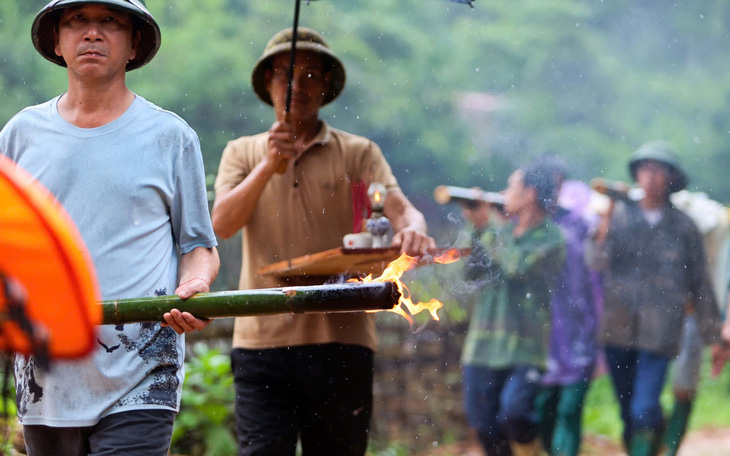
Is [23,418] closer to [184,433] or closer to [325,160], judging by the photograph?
[325,160]

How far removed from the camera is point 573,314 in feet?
20.5

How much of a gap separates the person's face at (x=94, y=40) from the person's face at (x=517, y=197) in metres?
3.55

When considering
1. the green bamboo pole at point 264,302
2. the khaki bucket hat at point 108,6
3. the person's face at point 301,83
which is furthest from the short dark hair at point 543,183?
the green bamboo pole at point 264,302

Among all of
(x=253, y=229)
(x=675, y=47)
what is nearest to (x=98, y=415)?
(x=253, y=229)

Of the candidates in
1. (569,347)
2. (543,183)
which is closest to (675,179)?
(543,183)

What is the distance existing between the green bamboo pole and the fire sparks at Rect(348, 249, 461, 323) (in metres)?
0.10

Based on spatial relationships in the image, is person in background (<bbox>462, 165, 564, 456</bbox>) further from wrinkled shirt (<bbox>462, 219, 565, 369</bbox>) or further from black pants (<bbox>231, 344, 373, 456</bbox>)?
black pants (<bbox>231, 344, 373, 456</bbox>)

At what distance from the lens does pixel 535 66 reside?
29.8 ft

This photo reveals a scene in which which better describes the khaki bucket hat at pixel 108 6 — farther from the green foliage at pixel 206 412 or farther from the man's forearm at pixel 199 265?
the green foliage at pixel 206 412

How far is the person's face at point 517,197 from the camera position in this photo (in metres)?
6.10

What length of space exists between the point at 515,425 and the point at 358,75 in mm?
3508

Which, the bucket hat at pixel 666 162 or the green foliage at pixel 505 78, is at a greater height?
the green foliage at pixel 505 78

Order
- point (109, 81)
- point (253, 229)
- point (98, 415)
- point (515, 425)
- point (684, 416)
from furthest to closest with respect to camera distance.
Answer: point (684, 416) < point (515, 425) < point (253, 229) < point (109, 81) < point (98, 415)

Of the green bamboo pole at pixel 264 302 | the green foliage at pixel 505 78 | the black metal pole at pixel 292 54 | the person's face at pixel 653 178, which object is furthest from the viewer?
the green foliage at pixel 505 78
